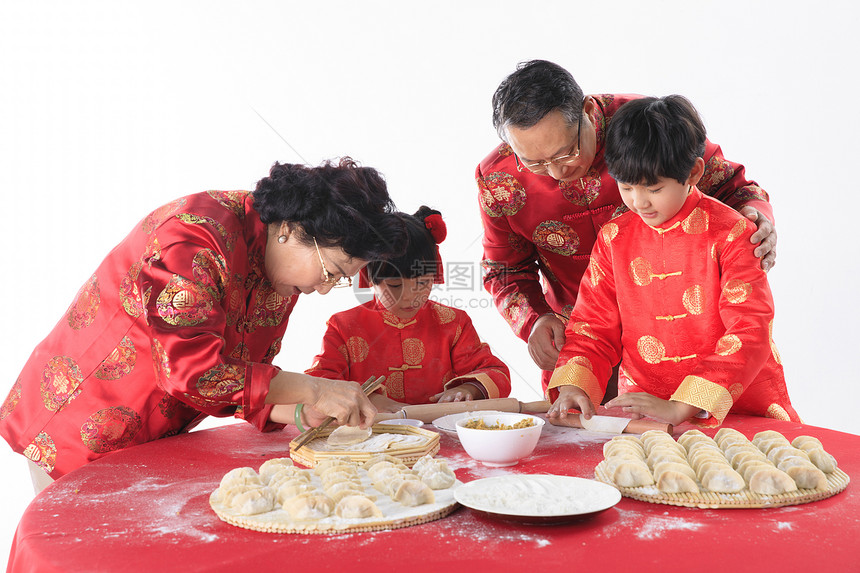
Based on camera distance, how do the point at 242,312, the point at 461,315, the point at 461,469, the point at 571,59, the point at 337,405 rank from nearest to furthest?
the point at 461,469, the point at 337,405, the point at 242,312, the point at 461,315, the point at 571,59

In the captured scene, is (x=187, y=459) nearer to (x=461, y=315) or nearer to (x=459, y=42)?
(x=461, y=315)

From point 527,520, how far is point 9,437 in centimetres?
142

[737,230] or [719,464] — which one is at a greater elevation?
[737,230]

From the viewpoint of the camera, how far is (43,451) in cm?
176

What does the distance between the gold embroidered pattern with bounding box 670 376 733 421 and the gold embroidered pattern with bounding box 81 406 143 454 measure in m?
1.31

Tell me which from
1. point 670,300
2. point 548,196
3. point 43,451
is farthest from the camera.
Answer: point 548,196

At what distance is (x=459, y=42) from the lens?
4285mm

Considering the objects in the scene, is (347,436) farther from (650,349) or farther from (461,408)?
(650,349)

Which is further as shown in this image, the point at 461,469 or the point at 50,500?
the point at 461,469

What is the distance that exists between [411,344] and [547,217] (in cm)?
66

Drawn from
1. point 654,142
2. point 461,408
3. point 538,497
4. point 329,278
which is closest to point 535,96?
point 654,142

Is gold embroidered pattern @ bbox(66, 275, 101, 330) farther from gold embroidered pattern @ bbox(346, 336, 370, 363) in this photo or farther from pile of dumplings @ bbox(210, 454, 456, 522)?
gold embroidered pattern @ bbox(346, 336, 370, 363)

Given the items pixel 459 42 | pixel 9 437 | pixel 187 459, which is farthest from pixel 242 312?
pixel 459 42

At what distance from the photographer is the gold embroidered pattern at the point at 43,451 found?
5.76 feet
